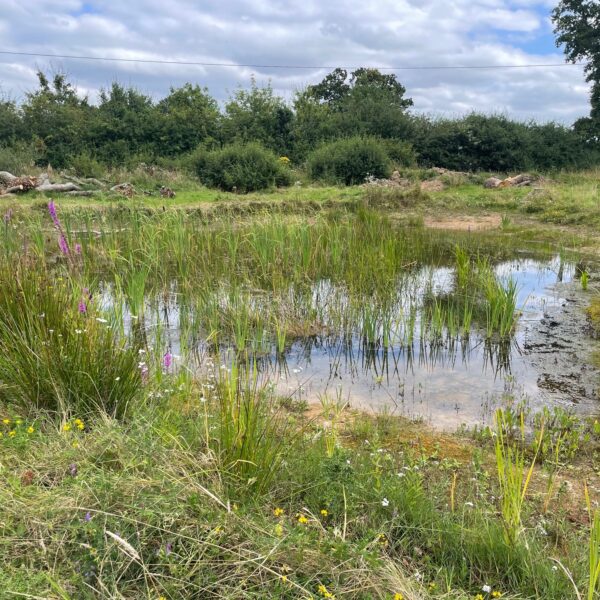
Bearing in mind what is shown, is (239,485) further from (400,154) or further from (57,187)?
(400,154)

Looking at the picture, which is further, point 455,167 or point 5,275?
point 455,167

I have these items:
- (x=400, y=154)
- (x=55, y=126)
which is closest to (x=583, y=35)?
(x=400, y=154)

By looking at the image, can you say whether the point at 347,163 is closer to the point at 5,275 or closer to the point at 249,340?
the point at 249,340

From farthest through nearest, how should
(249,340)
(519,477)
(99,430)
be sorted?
(249,340) → (99,430) → (519,477)

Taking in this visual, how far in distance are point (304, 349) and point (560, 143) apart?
24116 millimetres

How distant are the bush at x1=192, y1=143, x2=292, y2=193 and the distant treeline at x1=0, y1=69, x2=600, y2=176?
3.74m

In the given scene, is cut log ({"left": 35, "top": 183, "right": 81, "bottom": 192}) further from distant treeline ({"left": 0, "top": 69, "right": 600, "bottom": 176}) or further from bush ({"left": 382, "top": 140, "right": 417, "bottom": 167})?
bush ({"left": 382, "top": 140, "right": 417, "bottom": 167})

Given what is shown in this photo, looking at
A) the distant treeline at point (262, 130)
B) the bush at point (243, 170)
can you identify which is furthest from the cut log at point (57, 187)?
the distant treeline at point (262, 130)

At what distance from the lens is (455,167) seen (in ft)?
78.8

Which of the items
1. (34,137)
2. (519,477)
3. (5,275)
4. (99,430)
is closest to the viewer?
(519,477)

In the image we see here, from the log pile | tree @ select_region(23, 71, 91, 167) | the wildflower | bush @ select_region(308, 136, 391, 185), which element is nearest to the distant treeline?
tree @ select_region(23, 71, 91, 167)

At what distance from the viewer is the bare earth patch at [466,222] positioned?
12.4 metres

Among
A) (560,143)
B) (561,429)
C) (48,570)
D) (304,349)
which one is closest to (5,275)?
(48,570)

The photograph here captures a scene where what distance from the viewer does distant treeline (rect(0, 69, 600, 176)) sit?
22219 mm
